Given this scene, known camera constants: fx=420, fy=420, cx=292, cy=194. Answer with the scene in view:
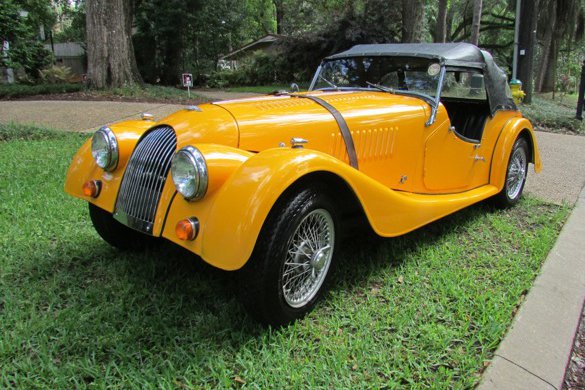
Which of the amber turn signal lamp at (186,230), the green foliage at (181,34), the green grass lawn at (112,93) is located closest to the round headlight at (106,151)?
the amber turn signal lamp at (186,230)

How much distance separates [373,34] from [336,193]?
50.2 feet

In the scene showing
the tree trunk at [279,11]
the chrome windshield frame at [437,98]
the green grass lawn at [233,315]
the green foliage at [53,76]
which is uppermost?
the tree trunk at [279,11]

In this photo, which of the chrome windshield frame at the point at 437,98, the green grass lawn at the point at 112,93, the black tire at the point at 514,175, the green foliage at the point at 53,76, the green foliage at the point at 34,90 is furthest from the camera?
the green foliage at the point at 53,76

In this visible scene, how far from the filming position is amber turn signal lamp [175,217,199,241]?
6.69 feet

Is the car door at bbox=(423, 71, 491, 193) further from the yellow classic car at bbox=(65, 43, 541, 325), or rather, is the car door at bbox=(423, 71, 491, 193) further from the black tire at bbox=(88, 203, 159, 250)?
the black tire at bbox=(88, 203, 159, 250)

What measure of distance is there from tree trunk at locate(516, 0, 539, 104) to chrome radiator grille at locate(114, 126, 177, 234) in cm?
1376

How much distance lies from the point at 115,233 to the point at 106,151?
2.09ft

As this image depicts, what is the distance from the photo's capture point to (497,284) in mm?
2883

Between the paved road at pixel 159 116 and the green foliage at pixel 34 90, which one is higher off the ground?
the green foliage at pixel 34 90

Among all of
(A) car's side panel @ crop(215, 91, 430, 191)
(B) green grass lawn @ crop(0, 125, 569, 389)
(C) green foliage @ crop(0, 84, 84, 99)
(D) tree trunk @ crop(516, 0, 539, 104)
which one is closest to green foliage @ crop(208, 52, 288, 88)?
(C) green foliage @ crop(0, 84, 84, 99)

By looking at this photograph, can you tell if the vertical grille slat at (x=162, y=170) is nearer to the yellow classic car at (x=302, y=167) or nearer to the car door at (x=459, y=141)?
the yellow classic car at (x=302, y=167)

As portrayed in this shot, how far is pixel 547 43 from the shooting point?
22312mm

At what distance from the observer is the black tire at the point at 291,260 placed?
81.0 inches

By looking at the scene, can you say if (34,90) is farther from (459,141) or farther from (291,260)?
(291,260)
